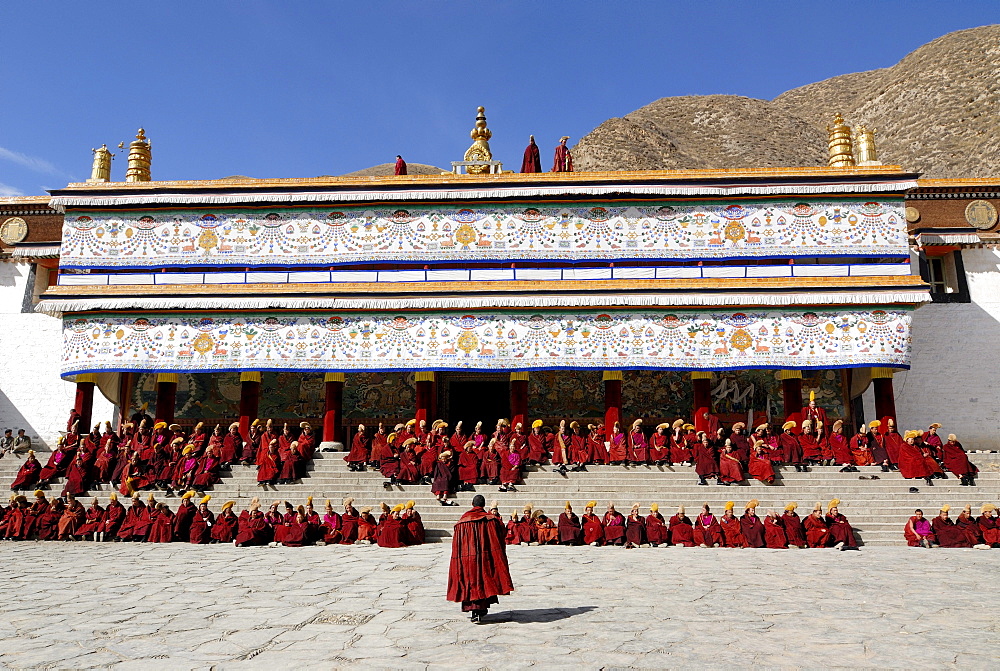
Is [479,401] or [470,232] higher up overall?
[470,232]

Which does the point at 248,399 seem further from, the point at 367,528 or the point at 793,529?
the point at 793,529

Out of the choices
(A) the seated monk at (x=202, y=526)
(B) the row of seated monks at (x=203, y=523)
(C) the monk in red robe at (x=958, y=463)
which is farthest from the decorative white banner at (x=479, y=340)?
(A) the seated monk at (x=202, y=526)

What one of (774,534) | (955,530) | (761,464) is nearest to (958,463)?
(955,530)

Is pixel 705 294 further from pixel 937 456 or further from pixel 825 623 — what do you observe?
pixel 825 623

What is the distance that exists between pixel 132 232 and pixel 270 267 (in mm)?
2868

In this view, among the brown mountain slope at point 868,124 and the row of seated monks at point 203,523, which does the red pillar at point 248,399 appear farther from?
the brown mountain slope at point 868,124

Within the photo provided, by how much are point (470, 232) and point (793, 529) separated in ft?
26.6

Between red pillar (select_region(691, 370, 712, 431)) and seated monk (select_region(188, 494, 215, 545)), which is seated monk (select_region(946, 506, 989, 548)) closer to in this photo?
red pillar (select_region(691, 370, 712, 431))

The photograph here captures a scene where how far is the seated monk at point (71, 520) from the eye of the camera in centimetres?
1109

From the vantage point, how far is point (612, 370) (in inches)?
579

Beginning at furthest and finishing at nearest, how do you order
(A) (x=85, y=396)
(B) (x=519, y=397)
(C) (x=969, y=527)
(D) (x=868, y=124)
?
(D) (x=868, y=124) → (A) (x=85, y=396) → (B) (x=519, y=397) → (C) (x=969, y=527)

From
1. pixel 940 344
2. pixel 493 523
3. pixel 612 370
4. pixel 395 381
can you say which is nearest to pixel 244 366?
pixel 395 381

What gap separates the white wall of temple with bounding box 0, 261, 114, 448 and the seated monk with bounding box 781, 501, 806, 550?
547 inches

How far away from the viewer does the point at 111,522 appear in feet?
36.5
